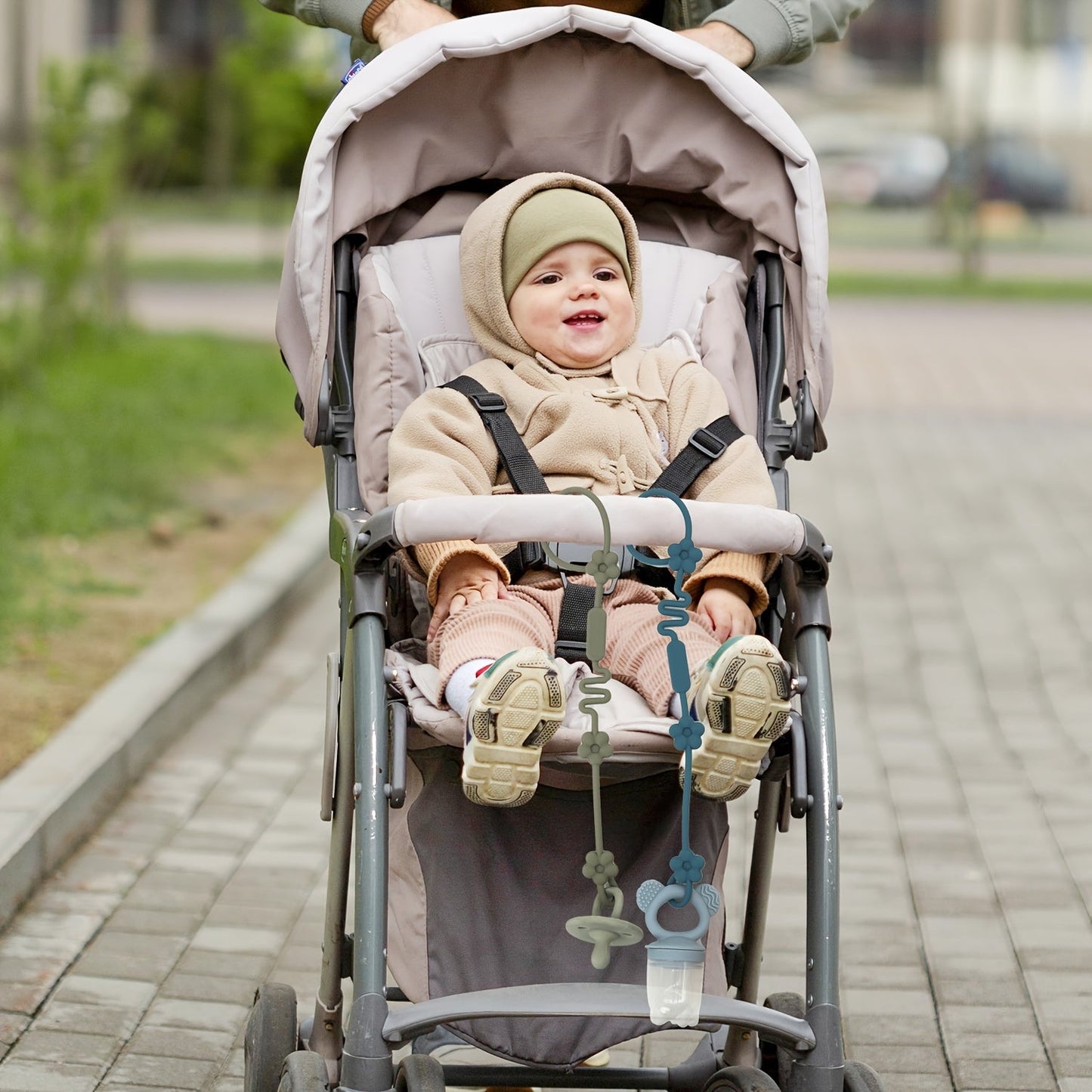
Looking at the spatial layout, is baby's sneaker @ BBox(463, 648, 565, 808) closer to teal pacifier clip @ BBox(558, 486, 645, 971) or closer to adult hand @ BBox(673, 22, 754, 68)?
teal pacifier clip @ BBox(558, 486, 645, 971)

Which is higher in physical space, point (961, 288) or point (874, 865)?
point (961, 288)

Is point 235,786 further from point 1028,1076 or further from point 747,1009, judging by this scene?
point 747,1009

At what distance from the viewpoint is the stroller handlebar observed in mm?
2758

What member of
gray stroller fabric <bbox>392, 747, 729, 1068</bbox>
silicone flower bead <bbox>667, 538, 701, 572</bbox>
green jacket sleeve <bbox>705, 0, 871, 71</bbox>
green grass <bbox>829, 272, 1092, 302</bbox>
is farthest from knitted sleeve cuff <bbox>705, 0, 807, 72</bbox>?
green grass <bbox>829, 272, 1092, 302</bbox>

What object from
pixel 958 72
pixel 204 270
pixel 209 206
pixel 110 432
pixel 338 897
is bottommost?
pixel 338 897

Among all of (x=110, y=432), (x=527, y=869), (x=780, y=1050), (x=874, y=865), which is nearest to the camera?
(x=527, y=869)

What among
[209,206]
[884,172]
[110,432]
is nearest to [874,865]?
[110,432]

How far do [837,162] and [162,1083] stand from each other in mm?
40489

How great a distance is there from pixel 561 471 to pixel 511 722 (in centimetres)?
79

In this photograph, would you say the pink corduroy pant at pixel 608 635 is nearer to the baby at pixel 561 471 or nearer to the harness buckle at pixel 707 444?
the baby at pixel 561 471

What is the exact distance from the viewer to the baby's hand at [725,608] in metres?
3.16

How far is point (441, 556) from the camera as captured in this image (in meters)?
3.08

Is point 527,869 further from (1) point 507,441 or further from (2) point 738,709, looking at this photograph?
(1) point 507,441

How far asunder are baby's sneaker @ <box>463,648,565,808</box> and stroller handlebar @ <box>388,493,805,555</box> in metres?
0.18
